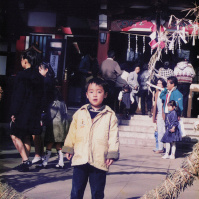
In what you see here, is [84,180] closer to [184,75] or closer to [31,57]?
[31,57]

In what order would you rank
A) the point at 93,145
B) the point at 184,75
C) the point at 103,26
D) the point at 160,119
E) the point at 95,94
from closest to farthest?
1. the point at 93,145
2. the point at 95,94
3. the point at 160,119
4. the point at 184,75
5. the point at 103,26

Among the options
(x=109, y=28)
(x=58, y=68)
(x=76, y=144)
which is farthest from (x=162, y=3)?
(x=76, y=144)

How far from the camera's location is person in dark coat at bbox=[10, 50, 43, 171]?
5676 millimetres

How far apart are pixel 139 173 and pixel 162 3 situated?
7620 mm

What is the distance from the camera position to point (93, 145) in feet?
11.6

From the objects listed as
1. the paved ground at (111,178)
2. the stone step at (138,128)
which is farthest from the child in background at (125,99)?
the paved ground at (111,178)

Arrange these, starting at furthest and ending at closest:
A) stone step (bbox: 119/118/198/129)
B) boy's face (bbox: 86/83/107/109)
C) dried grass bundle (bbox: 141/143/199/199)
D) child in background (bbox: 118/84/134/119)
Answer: child in background (bbox: 118/84/134/119), stone step (bbox: 119/118/198/129), boy's face (bbox: 86/83/107/109), dried grass bundle (bbox: 141/143/199/199)

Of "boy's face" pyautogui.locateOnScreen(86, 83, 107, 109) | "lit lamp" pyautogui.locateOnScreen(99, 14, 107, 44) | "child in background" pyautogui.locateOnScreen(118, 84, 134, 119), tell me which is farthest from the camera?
"lit lamp" pyautogui.locateOnScreen(99, 14, 107, 44)

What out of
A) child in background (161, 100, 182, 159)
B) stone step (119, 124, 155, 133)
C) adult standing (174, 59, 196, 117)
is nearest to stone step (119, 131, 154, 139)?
stone step (119, 124, 155, 133)

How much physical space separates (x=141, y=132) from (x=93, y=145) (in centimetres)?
682

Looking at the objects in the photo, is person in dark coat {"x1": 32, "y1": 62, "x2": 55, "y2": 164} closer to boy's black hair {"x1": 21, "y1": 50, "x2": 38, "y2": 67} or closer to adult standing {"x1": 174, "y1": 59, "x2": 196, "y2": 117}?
boy's black hair {"x1": 21, "y1": 50, "x2": 38, "y2": 67}

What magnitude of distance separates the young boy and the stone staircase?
6024 mm

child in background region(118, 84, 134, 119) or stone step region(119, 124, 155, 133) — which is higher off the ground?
child in background region(118, 84, 134, 119)

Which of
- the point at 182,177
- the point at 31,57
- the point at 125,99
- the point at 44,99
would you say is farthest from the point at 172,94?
the point at 182,177
